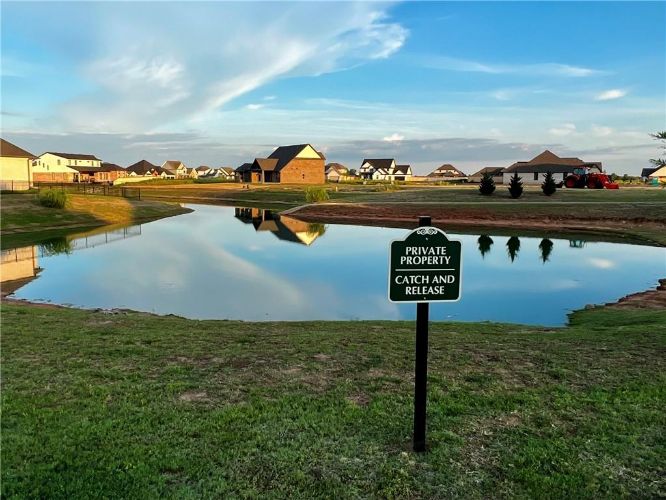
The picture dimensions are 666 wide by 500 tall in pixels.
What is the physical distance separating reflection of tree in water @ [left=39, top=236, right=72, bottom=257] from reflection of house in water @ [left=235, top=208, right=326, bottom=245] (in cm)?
1490

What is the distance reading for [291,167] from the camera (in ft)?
400

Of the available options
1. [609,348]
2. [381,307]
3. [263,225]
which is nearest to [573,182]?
[263,225]

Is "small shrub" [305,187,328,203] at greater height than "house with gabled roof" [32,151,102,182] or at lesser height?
lesser

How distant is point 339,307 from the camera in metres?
18.2

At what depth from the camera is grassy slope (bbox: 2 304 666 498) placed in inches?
179

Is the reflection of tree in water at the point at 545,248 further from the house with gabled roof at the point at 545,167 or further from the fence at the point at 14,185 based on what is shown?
the house with gabled roof at the point at 545,167

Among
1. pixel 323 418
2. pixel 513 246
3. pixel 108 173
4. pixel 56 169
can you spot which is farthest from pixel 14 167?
pixel 108 173

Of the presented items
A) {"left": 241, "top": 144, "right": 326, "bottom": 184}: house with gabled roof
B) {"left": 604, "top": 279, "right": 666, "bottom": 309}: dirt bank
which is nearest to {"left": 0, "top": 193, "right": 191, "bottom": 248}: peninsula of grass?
{"left": 604, "top": 279, "right": 666, "bottom": 309}: dirt bank

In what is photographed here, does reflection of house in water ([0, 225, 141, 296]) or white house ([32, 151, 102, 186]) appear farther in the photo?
white house ([32, 151, 102, 186])

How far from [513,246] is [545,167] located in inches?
2936

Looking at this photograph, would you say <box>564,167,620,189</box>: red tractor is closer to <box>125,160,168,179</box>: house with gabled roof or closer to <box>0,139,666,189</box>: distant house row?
<box>0,139,666,189</box>: distant house row

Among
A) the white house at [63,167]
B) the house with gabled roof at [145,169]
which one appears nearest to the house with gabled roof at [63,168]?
the white house at [63,167]

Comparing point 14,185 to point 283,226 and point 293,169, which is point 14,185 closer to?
point 283,226

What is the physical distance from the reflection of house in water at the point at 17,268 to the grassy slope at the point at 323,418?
1291 centimetres
